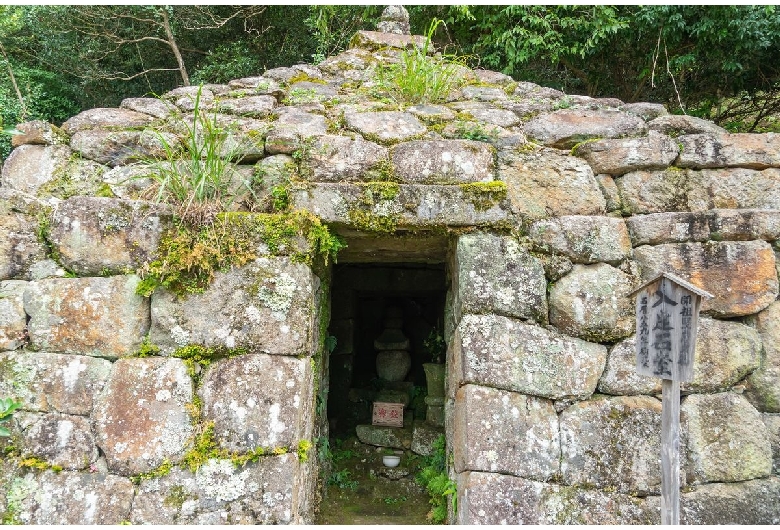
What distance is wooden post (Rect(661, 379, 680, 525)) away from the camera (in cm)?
209

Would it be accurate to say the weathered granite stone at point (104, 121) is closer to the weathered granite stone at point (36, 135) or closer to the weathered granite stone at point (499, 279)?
the weathered granite stone at point (36, 135)

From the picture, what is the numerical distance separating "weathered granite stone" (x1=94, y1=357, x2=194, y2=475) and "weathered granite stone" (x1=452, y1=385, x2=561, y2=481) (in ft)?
4.40

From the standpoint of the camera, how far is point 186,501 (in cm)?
246

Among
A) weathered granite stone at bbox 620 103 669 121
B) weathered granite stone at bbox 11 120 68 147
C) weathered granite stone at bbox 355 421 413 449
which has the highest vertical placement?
weathered granite stone at bbox 620 103 669 121

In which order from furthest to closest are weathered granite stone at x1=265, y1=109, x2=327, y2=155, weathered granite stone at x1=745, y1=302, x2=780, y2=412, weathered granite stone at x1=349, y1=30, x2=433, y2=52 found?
weathered granite stone at x1=349, y1=30, x2=433, y2=52 → weathered granite stone at x1=265, y1=109, x2=327, y2=155 → weathered granite stone at x1=745, y1=302, x2=780, y2=412

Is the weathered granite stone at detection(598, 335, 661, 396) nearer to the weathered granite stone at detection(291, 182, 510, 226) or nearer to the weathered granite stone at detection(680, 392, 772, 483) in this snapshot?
the weathered granite stone at detection(680, 392, 772, 483)

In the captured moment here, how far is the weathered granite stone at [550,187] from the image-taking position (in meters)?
2.93

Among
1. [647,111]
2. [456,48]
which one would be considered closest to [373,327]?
[456,48]

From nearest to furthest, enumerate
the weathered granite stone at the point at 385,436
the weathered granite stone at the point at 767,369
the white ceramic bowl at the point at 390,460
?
1. the weathered granite stone at the point at 767,369
2. the white ceramic bowl at the point at 390,460
3. the weathered granite stone at the point at 385,436

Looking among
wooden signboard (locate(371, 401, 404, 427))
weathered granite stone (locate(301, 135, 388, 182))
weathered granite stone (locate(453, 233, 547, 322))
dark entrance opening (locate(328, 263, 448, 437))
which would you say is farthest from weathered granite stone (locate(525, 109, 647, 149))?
wooden signboard (locate(371, 401, 404, 427))

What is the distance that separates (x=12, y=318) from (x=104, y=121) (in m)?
1.30

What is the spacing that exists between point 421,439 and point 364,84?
290cm

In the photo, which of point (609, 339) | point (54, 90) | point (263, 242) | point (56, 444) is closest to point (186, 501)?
point (56, 444)

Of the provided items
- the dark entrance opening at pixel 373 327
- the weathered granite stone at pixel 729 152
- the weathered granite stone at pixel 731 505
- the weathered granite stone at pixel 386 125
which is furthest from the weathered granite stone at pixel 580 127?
the weathered granite stone at pixel 731 505
